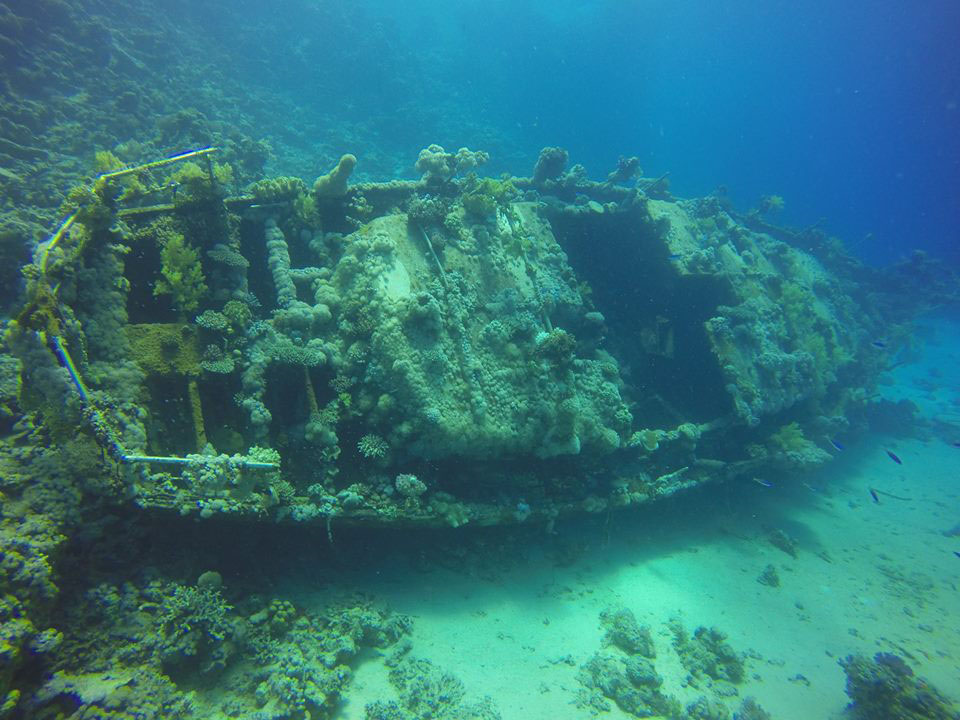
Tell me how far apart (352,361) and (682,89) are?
481ft

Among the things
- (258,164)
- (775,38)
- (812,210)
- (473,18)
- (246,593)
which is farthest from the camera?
(775,38)

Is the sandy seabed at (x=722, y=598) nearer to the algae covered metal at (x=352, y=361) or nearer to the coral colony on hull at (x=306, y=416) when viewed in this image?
the coral colony on hull at (x=306, y=416)

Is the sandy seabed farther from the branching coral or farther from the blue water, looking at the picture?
the blue water

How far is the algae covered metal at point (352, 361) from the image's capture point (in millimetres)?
6016

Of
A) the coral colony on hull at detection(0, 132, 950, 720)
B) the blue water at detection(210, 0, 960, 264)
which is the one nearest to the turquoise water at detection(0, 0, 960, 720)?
the coral colony on hull at detection(0, 132, 950, 720)

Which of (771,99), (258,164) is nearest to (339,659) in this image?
(258,164)

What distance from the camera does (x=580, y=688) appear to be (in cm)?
786

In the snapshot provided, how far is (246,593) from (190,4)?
4182 centimetres

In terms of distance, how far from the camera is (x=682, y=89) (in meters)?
119

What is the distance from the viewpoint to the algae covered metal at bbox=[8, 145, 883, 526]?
6016 mm

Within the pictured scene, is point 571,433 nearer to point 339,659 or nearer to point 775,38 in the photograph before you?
point 339,659

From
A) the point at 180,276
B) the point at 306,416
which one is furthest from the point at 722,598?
the point at 180,276

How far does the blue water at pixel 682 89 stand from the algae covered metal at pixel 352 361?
22407 millimetres

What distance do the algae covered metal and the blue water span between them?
22407 millimetres
